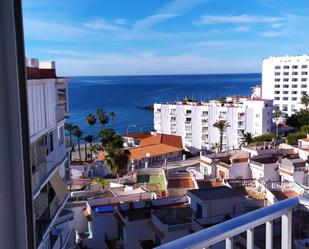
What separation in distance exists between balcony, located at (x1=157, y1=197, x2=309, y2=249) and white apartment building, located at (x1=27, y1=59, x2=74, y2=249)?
332 centimetres

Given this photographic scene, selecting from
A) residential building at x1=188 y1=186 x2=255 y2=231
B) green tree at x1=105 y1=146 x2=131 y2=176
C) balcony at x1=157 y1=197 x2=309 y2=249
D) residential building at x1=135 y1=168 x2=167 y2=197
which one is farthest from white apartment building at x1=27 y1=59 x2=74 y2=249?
green tree at x1=105 y1=146 x2=131 y2=176

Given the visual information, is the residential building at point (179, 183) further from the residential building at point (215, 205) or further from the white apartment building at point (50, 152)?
the white apartment building at point (50, 152)

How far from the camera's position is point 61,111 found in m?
5.93

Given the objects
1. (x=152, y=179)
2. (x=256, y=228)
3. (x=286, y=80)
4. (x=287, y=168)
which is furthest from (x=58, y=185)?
(x=286, y=80)

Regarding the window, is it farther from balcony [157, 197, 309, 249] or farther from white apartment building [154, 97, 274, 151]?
white apartment building [154, 97, 274, 151]

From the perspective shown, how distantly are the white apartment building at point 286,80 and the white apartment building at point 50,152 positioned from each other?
136 ft

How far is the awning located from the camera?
5.16m

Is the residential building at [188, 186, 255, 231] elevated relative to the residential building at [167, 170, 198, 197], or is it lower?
elevated

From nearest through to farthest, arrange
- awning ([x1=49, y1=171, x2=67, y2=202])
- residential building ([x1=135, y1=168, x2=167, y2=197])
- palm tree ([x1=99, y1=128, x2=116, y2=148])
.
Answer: awning ([x1=49, y1=171, x2=67, y2=202])
residential building ([x1=135, y1=168, x2=167, y2=197])
palm tree ([x1=99, y1=128, x2=116, y2=148])

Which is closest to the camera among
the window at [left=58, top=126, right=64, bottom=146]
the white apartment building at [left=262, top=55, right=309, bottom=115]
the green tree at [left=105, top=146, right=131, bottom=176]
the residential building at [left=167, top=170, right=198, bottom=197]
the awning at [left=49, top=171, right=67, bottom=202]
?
the awning at [left=49, top=171, right=67, bottom=202]

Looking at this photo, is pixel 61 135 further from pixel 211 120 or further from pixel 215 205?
pixel 211 120

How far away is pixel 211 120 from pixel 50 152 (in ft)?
83.0

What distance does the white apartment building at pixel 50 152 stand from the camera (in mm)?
4473

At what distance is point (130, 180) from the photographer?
15055 millimetres
